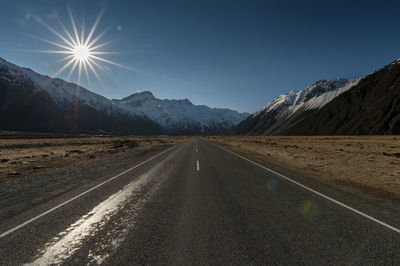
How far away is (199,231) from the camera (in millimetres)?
3750

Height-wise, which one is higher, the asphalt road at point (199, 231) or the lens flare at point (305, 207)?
the asphalt road at point (199, 231)

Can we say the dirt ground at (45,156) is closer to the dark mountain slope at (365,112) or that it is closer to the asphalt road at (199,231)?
the asphalt road at (199,231)

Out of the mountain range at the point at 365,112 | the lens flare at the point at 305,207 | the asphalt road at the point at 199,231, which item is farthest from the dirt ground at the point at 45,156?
the mountain range at the point at 365,112

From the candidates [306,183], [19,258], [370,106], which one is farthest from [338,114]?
[19,258]

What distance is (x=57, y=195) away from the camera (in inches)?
244

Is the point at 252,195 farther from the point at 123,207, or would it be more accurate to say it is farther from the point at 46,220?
the point at 46,220

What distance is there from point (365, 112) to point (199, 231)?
508 feet

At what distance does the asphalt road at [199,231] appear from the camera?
2951 millimetres

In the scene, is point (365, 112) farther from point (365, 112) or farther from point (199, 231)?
point (199, 231)

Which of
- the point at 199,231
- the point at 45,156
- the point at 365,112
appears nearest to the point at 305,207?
the point at 199,231

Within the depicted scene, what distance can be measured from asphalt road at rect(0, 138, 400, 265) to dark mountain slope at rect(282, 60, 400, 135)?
128017 millimetres

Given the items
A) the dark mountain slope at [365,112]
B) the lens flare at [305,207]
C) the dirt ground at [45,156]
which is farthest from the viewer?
the dark mountain slope at [365,112]

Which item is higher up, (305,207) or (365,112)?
(365,112)

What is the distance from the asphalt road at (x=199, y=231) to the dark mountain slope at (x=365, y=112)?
420ft
